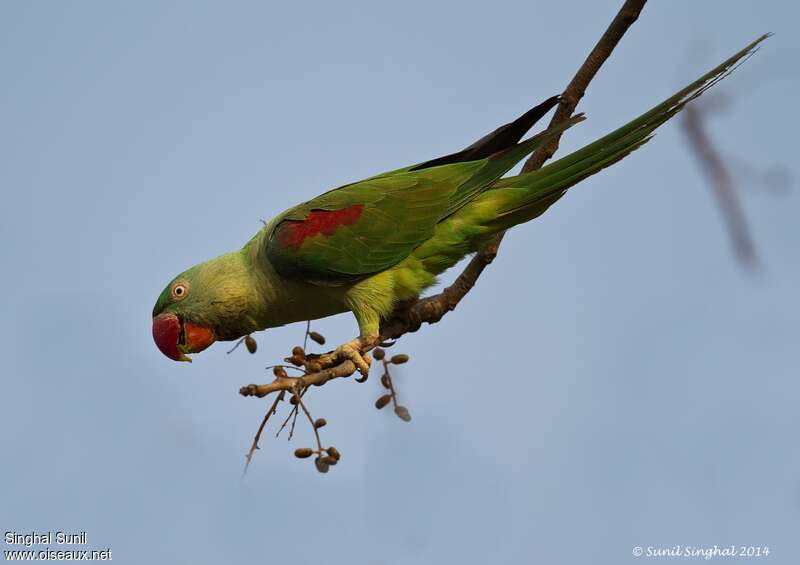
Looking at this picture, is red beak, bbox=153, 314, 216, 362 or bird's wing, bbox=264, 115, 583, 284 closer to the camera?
bird's wing, bbox=264, 115, 583, 284

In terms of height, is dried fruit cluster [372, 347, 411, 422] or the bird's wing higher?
the bird's wing

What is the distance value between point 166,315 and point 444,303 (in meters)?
1.94

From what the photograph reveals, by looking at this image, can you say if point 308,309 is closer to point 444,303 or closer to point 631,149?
point 444,303

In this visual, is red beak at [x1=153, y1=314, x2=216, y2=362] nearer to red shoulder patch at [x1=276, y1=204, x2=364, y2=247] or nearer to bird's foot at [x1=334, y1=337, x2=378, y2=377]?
red shoulder patch at [x1=276, y1=204, x2=364, y2=247]

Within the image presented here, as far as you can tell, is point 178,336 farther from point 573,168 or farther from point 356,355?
point 573,168

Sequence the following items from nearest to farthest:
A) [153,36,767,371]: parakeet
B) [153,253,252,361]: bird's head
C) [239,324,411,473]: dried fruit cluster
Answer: [239,324,411,473]: dried fruit cluster, [153,36,767,371]: parakeet, [153,253,252,361]: bird's head

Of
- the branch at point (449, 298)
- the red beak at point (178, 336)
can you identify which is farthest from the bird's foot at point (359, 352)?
the red beak at point (178, 336)

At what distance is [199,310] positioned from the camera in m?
5.50

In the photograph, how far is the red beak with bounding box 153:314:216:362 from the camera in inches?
218

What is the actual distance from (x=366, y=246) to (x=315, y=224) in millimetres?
377

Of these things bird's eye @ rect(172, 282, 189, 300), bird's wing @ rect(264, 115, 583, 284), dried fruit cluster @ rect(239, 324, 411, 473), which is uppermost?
bird's wing @ rect(264, 115, 583, 284)

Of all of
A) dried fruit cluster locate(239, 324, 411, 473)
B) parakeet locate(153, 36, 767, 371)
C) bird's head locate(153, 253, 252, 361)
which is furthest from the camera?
bird's head locate(153, 253, 252, 361)

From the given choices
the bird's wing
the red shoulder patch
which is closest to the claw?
the bird's wing

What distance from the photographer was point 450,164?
557 cm
